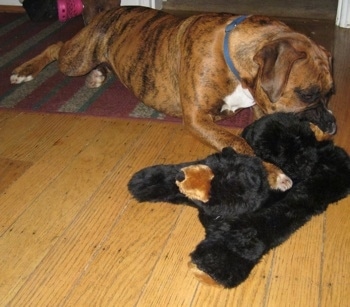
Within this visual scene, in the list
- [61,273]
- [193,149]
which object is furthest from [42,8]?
[61,273]

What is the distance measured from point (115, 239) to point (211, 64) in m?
0.96

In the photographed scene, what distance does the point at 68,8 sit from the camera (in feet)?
13.8

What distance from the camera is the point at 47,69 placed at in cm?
341

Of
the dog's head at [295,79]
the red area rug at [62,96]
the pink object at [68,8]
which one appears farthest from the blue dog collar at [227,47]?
the pink object at [68,8]

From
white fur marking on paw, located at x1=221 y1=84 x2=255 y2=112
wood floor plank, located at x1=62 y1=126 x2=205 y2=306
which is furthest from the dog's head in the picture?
wood floor plank, located at x1=62 y1=126 x2=205 y2=306

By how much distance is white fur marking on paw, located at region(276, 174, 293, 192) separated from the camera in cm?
188

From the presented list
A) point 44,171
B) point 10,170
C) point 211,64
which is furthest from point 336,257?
point 10,170

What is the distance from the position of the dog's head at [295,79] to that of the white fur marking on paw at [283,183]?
12.9 inches

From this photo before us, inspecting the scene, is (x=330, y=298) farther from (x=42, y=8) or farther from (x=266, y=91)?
(x=42, y=8)

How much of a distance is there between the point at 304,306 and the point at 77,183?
1148 mm

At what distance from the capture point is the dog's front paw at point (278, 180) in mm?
1880

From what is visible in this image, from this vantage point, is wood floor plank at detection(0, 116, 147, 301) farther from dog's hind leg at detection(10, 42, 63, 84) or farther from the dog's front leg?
dog's hind leg at detection(10, 42, 63, 84)

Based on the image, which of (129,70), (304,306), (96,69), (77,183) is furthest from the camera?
(96,69)

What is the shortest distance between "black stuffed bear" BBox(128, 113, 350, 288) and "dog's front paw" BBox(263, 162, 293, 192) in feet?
0.10
